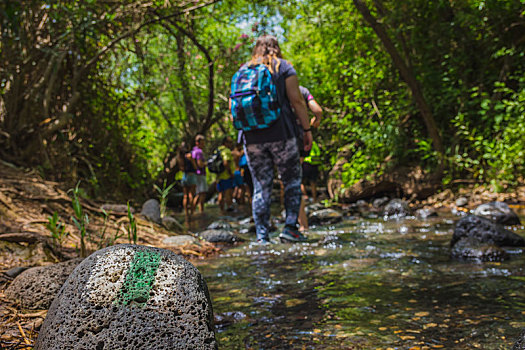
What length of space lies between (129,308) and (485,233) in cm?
380

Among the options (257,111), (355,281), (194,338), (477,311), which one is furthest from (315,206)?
(194,338)

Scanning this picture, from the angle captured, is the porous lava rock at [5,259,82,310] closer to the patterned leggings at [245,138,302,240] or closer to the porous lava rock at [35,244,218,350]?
the porous lava rock at [35,244,218,350]

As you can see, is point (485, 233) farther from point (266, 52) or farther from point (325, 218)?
point (325, 218)

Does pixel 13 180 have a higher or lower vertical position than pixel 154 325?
higher

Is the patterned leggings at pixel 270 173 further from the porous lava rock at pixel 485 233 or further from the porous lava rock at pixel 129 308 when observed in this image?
the porous lava rock at pixel 129 308

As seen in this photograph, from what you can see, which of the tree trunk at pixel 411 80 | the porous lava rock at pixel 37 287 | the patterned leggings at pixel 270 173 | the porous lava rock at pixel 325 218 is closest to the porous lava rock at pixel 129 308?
the porous lava rock at pixel 37 287

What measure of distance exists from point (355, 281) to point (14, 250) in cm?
264

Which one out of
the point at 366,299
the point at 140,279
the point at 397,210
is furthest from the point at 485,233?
the point at 397,210

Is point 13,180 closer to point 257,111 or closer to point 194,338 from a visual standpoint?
point 257,111

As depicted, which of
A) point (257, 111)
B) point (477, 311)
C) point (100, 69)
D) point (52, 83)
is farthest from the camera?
point (100, 69)

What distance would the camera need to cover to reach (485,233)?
436 centimetres

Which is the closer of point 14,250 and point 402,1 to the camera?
point 14,250

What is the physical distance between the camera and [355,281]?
3.29m

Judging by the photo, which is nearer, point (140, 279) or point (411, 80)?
point (140, 279)
